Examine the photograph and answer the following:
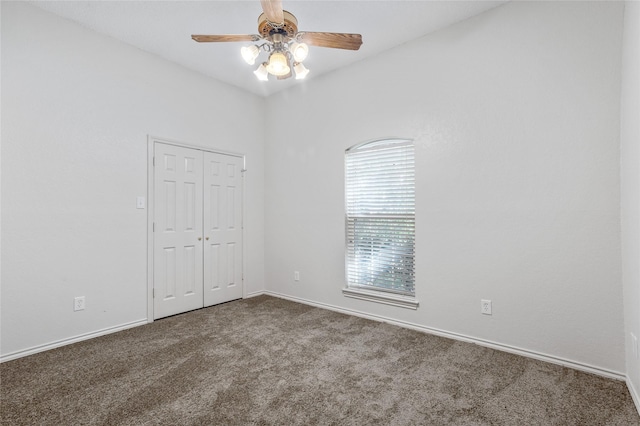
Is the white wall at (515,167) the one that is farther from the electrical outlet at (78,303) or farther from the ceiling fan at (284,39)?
the electrical outlet at (78,303)

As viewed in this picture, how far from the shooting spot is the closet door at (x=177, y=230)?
354 centimetres

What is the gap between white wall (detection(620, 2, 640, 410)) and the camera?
72.9 inches

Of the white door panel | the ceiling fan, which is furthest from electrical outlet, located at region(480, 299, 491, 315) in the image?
the white door panel

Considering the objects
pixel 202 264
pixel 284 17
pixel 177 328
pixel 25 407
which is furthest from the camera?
pixel 202 264

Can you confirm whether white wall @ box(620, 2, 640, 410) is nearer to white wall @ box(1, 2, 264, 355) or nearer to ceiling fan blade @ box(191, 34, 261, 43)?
ceiling fan blade @ box(191, 34, 261, 43)

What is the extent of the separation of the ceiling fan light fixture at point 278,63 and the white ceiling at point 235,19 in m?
0.71

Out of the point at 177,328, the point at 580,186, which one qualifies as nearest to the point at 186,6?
the point at 177,328

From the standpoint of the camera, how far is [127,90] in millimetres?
3295

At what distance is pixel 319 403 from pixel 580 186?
2.41m

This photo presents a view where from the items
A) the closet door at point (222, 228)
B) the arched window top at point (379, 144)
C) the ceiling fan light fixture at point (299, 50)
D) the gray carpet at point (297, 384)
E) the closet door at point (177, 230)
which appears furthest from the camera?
the closet door at point (222, 228)

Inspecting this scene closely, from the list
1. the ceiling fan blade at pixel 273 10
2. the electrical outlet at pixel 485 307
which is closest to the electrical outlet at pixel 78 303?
the ceiling fan blade at pixel 273 10

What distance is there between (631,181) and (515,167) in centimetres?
75

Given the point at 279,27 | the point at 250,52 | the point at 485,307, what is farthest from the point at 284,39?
the point at 485,307

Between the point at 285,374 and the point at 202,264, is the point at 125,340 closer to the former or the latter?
the point at 202,264
